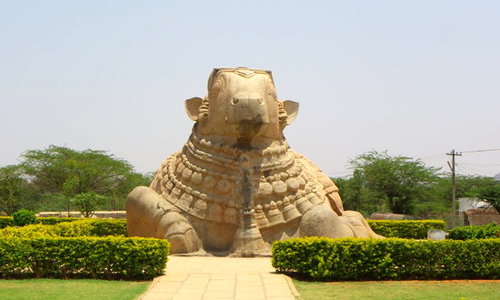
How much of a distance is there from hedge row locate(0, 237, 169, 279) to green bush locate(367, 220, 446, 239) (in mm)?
9663

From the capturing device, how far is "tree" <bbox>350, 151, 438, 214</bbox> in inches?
1379

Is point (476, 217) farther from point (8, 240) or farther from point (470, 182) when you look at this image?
point (8, 240)

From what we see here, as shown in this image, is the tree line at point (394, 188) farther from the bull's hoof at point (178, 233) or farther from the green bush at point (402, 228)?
the bull's hoof at point (178, 233)

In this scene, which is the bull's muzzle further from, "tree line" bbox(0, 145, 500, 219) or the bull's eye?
"tree line" bbox(0, 145, 500, 219)

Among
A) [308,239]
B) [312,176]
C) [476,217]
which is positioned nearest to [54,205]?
[476,217]

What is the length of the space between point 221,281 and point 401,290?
2.63 metres

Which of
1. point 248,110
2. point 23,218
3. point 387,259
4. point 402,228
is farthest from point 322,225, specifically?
point 23,218

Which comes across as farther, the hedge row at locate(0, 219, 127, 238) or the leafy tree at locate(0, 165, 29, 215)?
the leafy tree at locate(0, 165, 29, 215)

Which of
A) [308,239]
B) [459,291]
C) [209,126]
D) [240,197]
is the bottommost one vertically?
[459,291]

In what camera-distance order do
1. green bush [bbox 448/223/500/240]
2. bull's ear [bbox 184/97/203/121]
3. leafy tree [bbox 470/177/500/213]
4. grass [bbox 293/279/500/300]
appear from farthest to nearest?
1. leafy tree [bbox 470/177/500/213]
2. green bush [bbox 448/223/500/240]
3. bull's ear [bbox 184/97/203/121]
4. grass [bbox 293/279/500/300]

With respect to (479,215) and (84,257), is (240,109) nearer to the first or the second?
(84,257)

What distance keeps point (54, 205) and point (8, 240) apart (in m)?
26.9

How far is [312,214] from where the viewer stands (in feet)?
38.6

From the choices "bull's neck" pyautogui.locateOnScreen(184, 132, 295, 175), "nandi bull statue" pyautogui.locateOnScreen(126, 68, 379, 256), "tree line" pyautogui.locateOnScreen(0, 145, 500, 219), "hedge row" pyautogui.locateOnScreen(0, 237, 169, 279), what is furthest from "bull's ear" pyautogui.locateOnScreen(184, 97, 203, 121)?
"tree line" pyautogui.locateOnScreen(0, 145, 500, 219)
